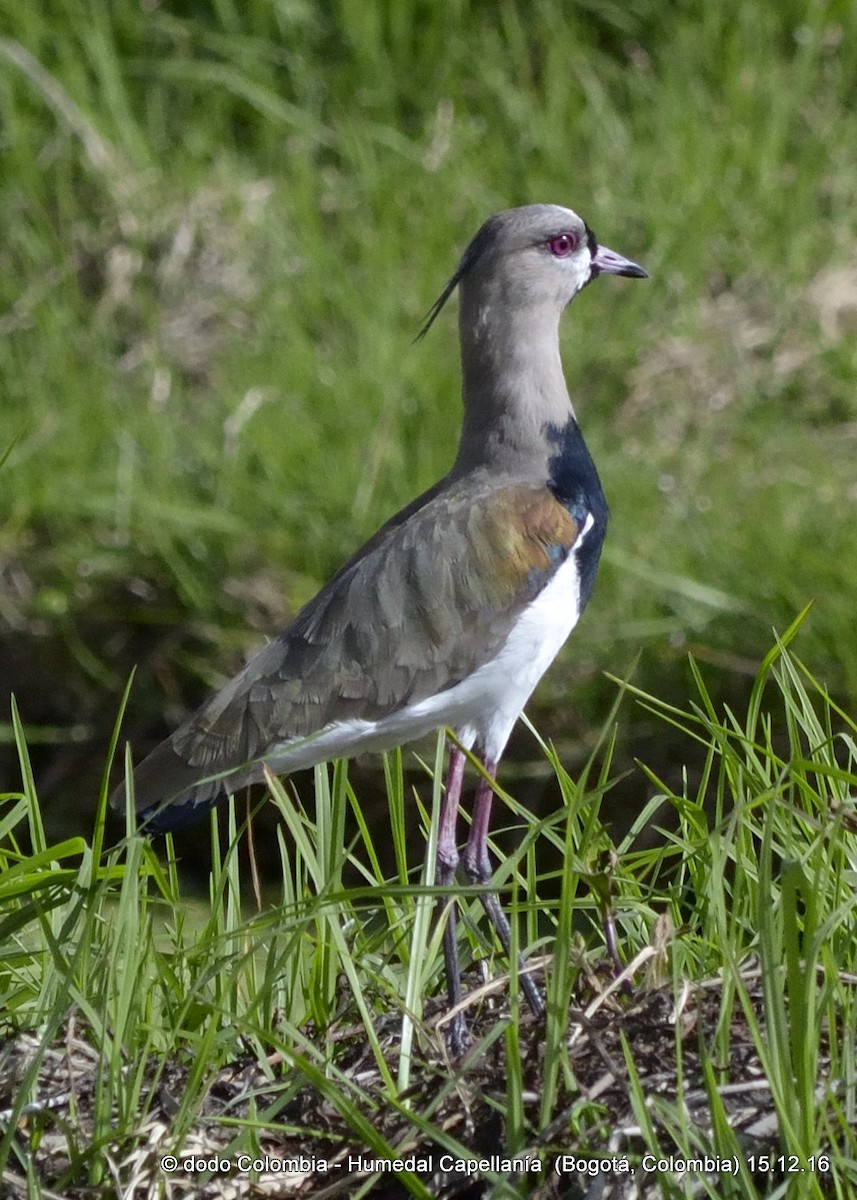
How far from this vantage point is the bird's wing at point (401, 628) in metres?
3.15

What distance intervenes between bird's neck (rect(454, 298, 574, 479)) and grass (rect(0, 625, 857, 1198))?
2.84ft

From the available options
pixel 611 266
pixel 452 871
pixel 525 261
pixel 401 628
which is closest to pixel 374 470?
pixel 611 266

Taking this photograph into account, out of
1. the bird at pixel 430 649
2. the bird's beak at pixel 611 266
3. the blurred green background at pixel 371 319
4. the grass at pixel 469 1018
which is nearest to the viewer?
the grass at pixel 469 1018

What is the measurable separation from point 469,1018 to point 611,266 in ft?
5.43

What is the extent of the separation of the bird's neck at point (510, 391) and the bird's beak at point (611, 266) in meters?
0.19

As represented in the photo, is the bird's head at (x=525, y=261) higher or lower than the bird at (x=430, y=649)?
higher

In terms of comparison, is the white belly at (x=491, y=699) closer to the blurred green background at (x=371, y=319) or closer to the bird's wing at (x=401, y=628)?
the bird's wing at (x=401, y=628)

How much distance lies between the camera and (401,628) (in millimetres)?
3203

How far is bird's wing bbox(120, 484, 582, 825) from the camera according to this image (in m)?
3.15

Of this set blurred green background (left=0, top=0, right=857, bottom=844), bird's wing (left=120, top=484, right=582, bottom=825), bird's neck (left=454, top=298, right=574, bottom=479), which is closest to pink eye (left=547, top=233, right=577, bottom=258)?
bird's neck (left=454, top=298, right=574, bottom=479)

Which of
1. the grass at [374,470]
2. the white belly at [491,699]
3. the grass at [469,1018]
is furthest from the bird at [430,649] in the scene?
the grass at [469,1018]

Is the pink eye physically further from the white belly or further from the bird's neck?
the white belly

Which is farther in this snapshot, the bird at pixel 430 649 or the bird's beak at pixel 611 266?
the bird's beak at pixel 611 266

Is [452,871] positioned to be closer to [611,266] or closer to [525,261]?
[525,261]
